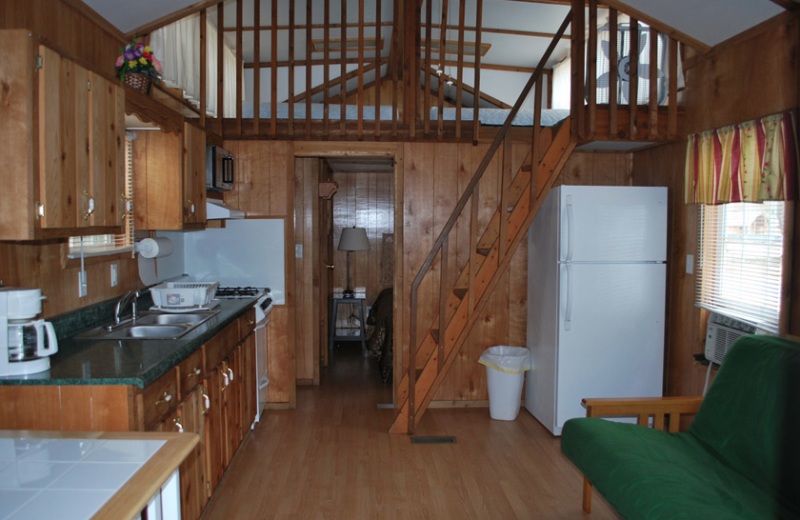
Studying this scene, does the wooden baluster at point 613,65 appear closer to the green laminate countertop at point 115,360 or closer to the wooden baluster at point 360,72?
the wooden baluster at point 360,72

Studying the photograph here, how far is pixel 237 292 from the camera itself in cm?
411

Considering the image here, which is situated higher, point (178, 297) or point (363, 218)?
point (363, 218)

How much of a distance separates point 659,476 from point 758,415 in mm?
576

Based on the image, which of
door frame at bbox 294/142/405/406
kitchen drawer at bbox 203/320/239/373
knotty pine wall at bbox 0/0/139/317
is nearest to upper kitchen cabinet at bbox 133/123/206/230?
knotty pine wall at bbox 0/0/139/317

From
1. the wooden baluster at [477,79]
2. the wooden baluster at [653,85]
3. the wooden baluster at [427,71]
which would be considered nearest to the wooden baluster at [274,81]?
the wooden baluster at [427,71]

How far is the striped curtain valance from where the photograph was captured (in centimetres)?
284

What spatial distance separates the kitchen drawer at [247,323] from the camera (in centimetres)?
Answer: 350

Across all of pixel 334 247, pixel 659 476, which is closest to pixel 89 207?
pixel 659 476

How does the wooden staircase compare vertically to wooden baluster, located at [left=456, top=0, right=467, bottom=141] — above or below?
below

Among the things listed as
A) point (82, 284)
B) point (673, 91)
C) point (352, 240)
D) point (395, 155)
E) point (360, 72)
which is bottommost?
point (82, 284)

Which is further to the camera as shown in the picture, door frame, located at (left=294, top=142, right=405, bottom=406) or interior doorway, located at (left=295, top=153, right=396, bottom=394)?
interior doorway, located at (left=295, top=153, right=396, bottom=394)

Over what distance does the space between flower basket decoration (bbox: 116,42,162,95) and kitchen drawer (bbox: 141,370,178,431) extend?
1.56 meters

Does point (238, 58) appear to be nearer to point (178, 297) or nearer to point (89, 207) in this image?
point (178, 297)

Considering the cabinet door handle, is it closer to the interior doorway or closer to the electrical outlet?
the electrical outlet
